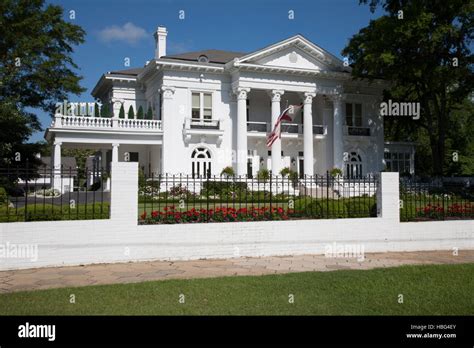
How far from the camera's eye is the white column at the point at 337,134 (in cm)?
3369

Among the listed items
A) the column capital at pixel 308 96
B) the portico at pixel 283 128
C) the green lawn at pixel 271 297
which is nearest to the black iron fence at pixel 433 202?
the green lawn at pixel 271 297

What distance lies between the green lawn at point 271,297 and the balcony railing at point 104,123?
22182mm

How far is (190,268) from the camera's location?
9.61 m

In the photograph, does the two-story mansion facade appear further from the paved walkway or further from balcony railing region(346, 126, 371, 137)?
the paved walkway

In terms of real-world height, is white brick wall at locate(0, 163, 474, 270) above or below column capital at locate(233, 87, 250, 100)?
below

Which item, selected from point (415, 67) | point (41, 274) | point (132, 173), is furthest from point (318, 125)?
point (41, 274)

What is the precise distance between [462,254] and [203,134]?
70.5ft

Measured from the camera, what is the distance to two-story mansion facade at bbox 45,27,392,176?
29688 mm

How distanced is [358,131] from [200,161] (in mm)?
14217

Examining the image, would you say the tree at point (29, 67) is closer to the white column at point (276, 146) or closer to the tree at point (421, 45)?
the white column at point (276, 146)

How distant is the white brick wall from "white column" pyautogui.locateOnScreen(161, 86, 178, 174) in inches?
767
